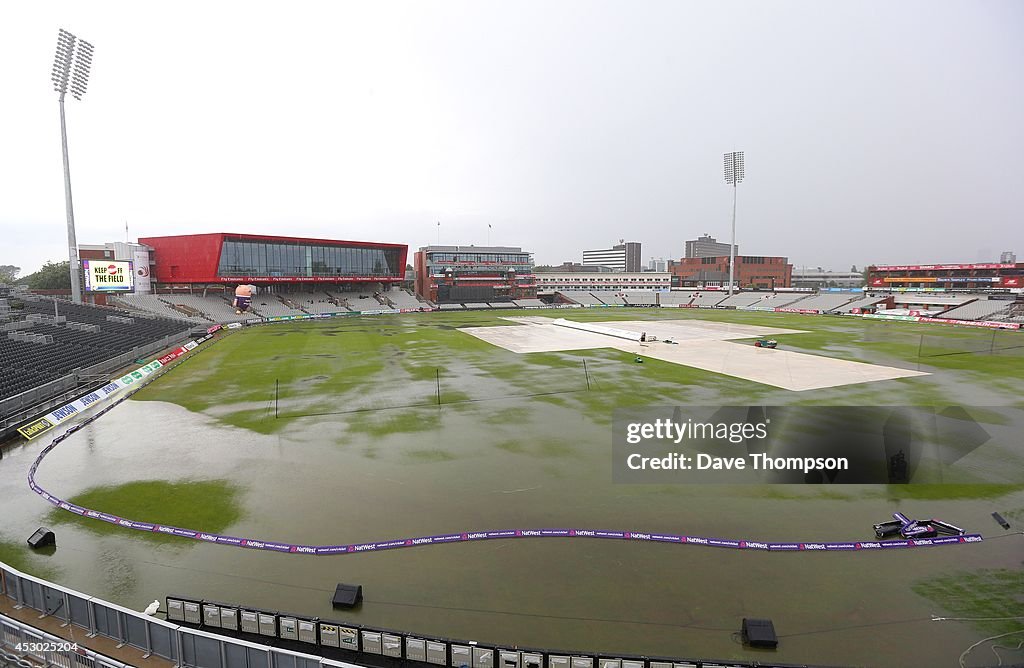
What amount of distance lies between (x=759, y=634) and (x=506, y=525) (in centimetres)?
693

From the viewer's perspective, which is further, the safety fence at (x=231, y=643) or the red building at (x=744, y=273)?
the red building at (x=744, y=273)

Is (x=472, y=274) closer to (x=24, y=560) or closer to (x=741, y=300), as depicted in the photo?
(x=741, y=300)

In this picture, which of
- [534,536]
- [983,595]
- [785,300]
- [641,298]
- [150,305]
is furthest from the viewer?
[641,298]

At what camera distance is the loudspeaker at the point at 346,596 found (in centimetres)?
1095

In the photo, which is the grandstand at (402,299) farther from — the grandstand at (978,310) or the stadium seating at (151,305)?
the grandstand at (978,310)

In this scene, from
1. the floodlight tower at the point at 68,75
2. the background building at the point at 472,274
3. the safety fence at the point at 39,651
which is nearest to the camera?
the safety fence at the point at 39,651

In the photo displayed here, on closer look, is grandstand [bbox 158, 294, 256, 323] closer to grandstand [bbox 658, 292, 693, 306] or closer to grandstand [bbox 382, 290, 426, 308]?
grandstand [bbox 382, 290, 426, 308]

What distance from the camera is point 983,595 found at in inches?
442

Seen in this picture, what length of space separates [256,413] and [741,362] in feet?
116

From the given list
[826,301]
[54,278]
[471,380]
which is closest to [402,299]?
[54,278]

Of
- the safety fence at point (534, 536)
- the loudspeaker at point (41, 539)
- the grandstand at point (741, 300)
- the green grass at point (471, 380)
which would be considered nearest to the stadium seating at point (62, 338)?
the green grass at point (471, 380)

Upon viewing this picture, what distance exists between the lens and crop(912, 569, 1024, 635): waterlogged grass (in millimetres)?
10305

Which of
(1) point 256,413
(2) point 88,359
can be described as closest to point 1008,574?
(1) point 256,413

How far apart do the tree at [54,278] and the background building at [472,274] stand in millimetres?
67323
